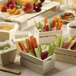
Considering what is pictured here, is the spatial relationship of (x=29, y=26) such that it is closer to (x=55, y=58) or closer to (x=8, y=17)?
(x=8, y=17)

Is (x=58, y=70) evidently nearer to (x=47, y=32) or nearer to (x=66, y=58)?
(x=66, y=58)

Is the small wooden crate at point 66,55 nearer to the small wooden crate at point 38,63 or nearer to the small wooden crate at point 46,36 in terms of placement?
the small wooden crate at point 38,63

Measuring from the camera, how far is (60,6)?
2.27 meters

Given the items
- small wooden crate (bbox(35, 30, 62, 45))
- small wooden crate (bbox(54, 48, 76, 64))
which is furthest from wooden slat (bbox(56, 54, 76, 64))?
small wooden crate (bbox(35, 30, 62, 45))

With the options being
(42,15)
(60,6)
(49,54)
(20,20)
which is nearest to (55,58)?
(49,54)

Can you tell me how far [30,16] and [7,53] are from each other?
0.67 meters

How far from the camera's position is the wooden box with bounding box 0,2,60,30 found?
170cm

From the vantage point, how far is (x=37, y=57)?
116 centimetres

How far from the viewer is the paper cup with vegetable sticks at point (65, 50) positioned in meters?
1.24

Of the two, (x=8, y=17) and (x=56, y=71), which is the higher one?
(x=8, y=17)

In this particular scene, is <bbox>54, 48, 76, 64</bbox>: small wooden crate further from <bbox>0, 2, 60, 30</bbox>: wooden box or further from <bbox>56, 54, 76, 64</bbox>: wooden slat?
<bbox>0, 2, 60, 30</bbox>: wooden box

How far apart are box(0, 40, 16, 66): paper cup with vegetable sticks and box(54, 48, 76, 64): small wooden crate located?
0.23 meters

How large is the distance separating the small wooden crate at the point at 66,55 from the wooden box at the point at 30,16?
50 centimetres

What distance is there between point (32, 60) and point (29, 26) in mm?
634
